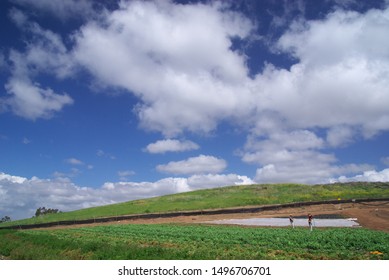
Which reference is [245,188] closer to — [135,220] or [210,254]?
[135,220]

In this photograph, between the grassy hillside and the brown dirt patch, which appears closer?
the brown dirt patch

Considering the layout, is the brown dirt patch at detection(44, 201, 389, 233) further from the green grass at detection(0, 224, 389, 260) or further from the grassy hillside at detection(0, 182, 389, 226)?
the green grass at detection(0, 224, 389, 260)

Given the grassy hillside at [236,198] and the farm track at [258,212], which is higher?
the grassy hillside at [236,198]

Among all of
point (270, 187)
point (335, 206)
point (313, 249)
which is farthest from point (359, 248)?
point (270, 187)

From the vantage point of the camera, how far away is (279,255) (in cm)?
2430

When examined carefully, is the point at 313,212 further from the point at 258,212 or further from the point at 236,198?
the point at 236,198

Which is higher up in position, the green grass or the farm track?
the farm track

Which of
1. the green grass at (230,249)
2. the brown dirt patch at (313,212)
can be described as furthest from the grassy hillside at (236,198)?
the green grass at (230,249)

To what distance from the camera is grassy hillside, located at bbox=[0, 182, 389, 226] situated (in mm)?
84562

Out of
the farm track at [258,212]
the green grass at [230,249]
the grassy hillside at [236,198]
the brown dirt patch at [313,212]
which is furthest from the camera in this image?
the grassy hillside at [236,198]

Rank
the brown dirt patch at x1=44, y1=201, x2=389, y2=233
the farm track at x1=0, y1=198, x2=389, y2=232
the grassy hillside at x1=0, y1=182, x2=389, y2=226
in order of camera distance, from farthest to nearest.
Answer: the grassy hillside at x1=0, y1=182, x2=389, y2=226 → the farm track at x1=0, y1=198, x2=389, y2=232 → the brown dirt patch at x1=44, y1=201, x2=389, y2=233

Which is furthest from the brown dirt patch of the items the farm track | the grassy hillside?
the grassy hillside

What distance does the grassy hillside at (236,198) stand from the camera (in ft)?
277

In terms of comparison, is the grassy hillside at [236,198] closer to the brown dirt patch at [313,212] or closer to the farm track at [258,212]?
the farm track at [258,212]
